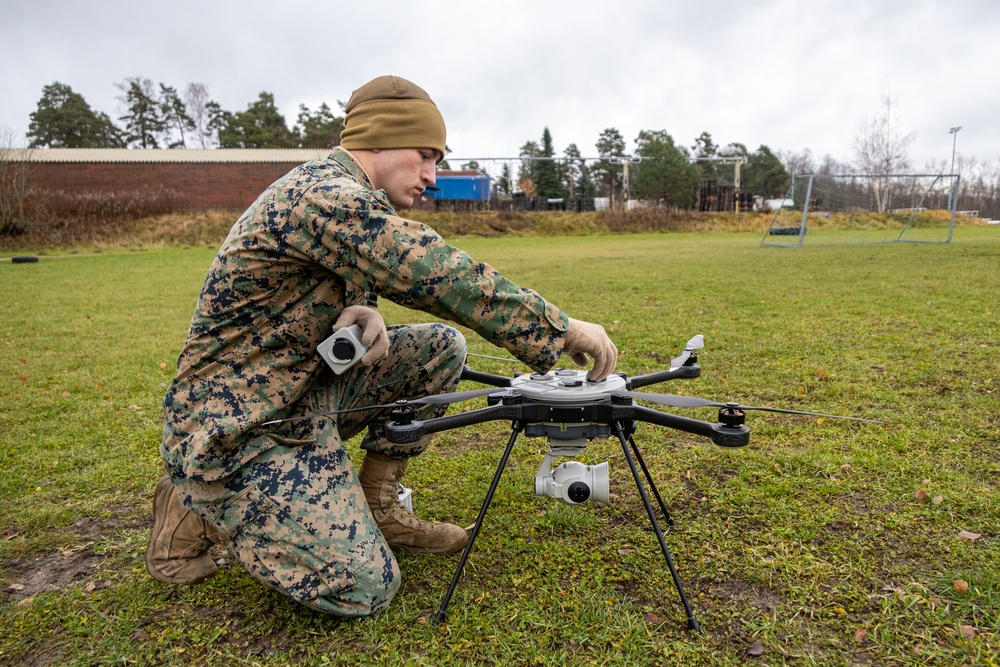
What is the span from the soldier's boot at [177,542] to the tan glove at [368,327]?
998mm

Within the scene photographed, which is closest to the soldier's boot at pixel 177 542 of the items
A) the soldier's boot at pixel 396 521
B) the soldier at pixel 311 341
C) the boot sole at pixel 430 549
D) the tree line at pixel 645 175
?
the soldier at pixel 311 341

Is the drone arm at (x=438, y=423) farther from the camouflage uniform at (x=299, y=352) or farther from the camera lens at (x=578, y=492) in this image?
the camera lens at (x=578, y=492)

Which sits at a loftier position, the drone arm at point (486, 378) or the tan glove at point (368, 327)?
the tan glove at point (368, 327)

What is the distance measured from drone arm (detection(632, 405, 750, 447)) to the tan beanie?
1.34 meters

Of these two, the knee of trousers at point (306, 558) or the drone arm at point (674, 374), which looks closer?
the knee of trousers at point (306, 558)

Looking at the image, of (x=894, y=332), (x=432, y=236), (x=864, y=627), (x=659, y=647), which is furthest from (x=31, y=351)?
(x=894, y=332)

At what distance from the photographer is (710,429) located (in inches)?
80.4

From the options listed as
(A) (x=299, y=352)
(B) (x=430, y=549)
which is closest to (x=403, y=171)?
(A) (x=299, y=352)

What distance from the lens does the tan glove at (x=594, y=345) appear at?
232 cm

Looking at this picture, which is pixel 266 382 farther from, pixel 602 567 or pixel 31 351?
pixel 31 351

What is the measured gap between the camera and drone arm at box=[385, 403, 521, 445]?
2105 mm

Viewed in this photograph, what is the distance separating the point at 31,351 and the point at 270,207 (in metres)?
6.97

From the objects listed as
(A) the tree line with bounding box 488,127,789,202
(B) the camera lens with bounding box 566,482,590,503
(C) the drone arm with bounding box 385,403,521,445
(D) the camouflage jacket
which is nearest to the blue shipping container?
(A) the tree line with bounding box 488,127,789,202

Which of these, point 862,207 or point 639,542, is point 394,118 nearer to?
point 639,542
